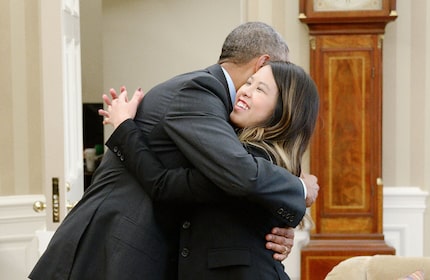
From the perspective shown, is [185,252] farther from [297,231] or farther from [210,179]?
[297,231]

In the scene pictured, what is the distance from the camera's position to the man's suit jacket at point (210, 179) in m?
1.92

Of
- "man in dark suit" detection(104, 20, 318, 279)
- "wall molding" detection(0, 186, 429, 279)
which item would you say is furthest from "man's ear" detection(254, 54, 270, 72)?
"wall molding" detection(0, 186, 429, 279)

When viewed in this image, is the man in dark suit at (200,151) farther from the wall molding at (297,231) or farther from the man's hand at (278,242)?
the wall molding at (297,231)

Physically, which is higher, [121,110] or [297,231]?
[121,110]

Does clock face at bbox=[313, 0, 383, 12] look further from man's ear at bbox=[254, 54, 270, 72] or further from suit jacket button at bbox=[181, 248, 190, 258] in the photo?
suit jacket button at bbox=[181, 248, 190, 258]

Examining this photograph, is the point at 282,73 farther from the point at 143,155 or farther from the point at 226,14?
the point at 226,14

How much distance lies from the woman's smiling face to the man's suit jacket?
4 cm

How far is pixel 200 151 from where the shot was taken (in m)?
1.95

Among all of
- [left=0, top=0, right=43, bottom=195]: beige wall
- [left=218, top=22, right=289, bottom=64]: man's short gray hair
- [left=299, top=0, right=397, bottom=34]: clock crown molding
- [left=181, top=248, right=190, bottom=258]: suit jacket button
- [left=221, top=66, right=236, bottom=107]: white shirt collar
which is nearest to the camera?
[left=181, top=248, right=190, bottom=258]: suit jacket button

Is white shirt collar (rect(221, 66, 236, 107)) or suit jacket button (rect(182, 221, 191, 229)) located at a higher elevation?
white shirt collar (rect(221, 66, 236, 107))

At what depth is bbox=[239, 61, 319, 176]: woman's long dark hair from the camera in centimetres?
205

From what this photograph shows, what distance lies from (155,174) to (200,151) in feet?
0.46

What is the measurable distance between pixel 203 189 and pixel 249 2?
8.33ft

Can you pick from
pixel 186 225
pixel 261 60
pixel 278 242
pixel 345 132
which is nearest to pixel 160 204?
pixel 186 225
